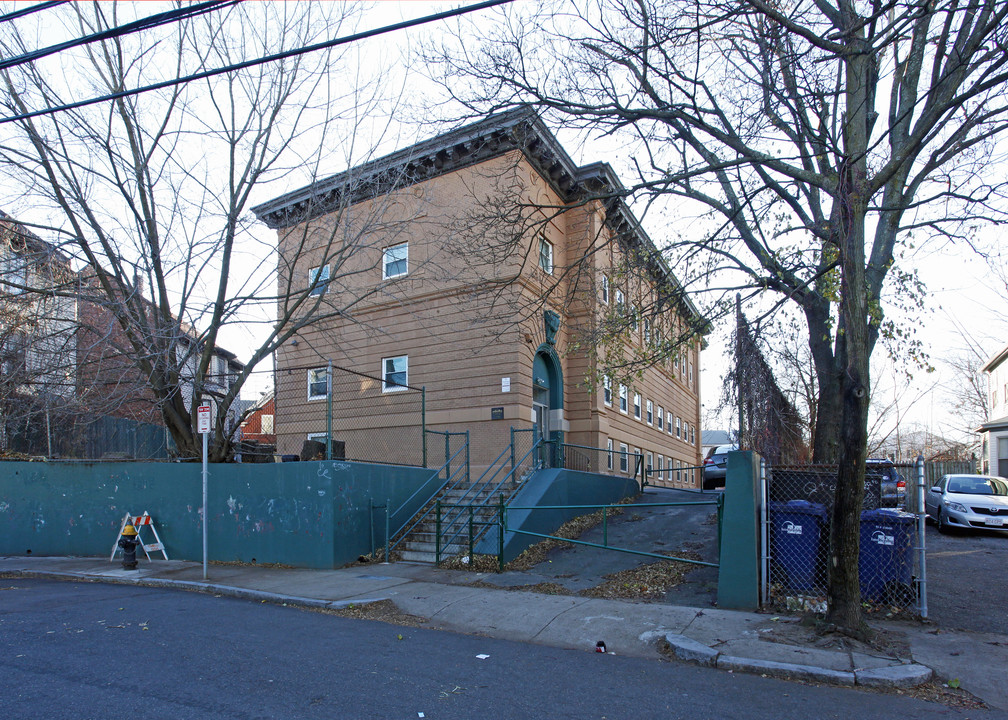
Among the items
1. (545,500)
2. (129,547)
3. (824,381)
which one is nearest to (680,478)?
(545,500)

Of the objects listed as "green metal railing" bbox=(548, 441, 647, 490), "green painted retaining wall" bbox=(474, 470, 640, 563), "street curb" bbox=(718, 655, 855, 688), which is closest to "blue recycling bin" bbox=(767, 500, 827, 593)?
"street curb" bbox=(718, 655, 855, 688)

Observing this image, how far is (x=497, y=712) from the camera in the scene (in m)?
5.10

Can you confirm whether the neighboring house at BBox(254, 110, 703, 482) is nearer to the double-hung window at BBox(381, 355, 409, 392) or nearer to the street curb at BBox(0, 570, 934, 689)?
the double-hung window at BBox(381, 355, 409, 392)

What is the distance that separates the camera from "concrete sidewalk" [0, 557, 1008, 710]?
6.07 m

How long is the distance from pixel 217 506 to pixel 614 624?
9061 mm

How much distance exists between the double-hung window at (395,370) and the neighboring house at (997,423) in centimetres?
2949

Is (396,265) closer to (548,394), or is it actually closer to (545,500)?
(548,394)

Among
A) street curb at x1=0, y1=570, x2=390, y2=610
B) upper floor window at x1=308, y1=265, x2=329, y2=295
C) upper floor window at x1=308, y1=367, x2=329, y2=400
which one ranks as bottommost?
street curb at x1=0, y1=570, x2=390, y2=610

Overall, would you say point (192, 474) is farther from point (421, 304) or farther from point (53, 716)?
point (53, 716)

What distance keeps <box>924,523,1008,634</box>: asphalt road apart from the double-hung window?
12497 mm

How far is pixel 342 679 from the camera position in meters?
5.79

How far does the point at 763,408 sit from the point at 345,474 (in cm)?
1107

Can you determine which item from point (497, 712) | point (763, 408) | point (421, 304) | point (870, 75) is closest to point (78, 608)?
point (497, 712)

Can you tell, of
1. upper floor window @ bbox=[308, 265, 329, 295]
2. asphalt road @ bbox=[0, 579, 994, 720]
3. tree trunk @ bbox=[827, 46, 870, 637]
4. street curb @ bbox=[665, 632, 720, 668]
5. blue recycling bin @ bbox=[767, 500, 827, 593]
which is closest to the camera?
asphalt road @ bbox=[0, 579, 994, 720]
